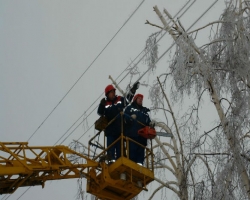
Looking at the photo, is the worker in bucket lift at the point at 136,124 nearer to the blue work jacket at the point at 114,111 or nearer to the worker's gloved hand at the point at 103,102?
the blue work jacket at the point at 114,111

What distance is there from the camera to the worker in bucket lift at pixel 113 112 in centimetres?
1041

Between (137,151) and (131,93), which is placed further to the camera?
(131,93)

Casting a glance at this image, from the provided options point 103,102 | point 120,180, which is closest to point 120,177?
point 120,180

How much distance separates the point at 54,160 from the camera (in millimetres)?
10547

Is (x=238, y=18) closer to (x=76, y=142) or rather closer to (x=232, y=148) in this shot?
(x=232, y=148)

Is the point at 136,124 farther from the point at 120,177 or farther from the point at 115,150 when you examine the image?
the point at 120,177

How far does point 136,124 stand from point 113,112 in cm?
55

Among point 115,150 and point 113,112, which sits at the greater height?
point 113,112

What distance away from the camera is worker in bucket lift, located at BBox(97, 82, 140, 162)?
10407 mm

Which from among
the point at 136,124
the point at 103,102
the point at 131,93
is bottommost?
the point at 136,124

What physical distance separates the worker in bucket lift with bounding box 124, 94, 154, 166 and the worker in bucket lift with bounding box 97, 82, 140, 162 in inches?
6.7

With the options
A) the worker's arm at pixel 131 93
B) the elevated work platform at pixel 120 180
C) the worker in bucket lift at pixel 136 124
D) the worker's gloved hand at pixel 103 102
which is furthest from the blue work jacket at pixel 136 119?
the elevated work platform at pixel 120 180

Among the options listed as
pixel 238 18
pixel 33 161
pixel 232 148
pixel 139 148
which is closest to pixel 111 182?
pixel 139 148

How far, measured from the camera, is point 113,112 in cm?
1044
